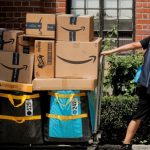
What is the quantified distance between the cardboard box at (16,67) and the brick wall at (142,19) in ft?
9.44

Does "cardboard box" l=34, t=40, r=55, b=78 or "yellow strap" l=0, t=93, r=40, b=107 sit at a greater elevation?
"cardboard box" l=34, t=40, r=55, b=78

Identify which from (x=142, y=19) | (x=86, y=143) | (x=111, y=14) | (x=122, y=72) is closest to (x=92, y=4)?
(x=111, y=14)

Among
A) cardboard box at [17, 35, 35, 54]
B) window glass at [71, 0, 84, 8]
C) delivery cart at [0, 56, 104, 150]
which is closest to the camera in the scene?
delivery cart at [0, 56, 104, 150]

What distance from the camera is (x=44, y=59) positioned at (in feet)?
21.4

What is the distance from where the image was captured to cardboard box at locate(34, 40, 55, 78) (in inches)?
256

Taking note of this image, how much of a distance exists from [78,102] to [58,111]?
0.86 feet

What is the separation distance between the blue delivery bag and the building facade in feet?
8.80

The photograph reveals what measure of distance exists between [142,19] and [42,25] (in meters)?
2.75

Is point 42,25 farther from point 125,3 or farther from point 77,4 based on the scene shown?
point 125,3

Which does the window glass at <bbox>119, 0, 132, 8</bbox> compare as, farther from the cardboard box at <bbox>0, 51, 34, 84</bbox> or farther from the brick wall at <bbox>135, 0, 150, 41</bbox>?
the cardboard box at <bbox>0, 51, 34, 84</bbox>

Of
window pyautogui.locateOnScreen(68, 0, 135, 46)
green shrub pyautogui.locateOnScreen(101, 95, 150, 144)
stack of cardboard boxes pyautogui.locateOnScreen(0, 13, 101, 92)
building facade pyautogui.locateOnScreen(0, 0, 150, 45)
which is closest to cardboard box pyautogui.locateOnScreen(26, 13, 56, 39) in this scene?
stack of cardboard boxes pyautogui.locateOnScreen(0, 13, 101, 92)

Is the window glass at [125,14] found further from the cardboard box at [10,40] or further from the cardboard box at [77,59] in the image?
the cardboard box at [10,40]

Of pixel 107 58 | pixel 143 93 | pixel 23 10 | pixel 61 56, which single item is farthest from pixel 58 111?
pixel 23 10

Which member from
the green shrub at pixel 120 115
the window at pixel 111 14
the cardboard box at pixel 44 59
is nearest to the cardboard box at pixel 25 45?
the cardboard box at pixel 44 59
